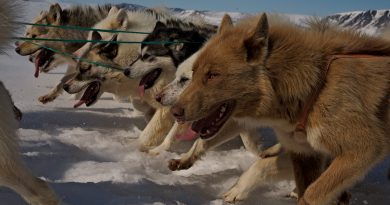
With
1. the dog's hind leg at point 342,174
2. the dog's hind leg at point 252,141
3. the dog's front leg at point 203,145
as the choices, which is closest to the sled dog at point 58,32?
the dog's hind leg at point 252,141

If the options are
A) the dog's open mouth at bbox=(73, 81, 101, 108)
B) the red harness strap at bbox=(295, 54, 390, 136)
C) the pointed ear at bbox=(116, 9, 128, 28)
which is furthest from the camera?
the pointed ear at bbox=(116, 9, 128, 28)

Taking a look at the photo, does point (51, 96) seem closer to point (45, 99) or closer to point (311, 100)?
point (45, 99)

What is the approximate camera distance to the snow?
3195 mm

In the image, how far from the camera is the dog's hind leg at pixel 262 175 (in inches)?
136

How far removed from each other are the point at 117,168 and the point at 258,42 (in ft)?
5.48

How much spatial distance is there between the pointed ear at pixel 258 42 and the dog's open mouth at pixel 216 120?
27 centimetres

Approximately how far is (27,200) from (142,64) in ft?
7.87

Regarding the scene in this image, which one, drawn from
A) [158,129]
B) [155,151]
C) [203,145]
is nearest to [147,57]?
[158,129]

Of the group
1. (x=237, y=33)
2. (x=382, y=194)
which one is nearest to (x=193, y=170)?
(x=382, y=194)

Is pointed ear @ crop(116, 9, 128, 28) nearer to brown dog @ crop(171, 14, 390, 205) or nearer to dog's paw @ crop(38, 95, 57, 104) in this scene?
dog's paw @ crop(38, 95, 57, 104)

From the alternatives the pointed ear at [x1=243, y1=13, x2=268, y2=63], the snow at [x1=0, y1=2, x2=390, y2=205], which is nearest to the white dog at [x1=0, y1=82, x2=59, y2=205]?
the snow at [x1=0, y1=2, x2=390, y2=205]

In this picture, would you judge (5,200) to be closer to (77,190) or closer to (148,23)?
(77,190)

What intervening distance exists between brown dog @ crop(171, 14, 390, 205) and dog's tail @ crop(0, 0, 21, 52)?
0.91 meters

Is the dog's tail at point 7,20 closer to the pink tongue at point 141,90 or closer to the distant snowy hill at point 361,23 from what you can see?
the distant snowy hill at point 361,23
